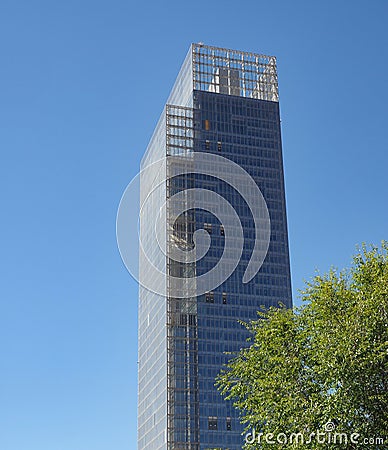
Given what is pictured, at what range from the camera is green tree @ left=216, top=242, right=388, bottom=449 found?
3838 cm

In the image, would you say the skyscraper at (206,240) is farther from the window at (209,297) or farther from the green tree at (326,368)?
the green tree at (326,368)

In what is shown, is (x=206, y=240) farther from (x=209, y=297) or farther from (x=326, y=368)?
Result: (x=326, y=368)

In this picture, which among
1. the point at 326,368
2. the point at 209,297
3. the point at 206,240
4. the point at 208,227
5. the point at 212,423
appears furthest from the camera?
the point at 208,227

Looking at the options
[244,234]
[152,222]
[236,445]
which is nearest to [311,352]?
[236,445]

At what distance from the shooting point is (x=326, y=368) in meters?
39.1

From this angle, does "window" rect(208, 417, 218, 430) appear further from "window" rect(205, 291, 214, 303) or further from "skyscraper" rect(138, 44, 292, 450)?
"window" rect(205, 291, 214, 303)

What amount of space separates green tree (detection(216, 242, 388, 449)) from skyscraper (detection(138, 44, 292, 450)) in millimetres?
100570

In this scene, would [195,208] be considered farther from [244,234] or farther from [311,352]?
[311,352]

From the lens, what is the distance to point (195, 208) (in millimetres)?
161125

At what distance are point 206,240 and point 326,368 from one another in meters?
119

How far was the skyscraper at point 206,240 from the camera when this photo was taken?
487ft

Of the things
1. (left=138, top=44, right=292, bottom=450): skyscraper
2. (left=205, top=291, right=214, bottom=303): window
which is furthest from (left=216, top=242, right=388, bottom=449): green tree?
(left=205, top=291, right=214, bottom=303): window

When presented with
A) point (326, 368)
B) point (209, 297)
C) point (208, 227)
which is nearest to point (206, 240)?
point (208, 227)

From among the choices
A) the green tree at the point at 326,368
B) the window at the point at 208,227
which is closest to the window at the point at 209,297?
the window at the point at 208,227
